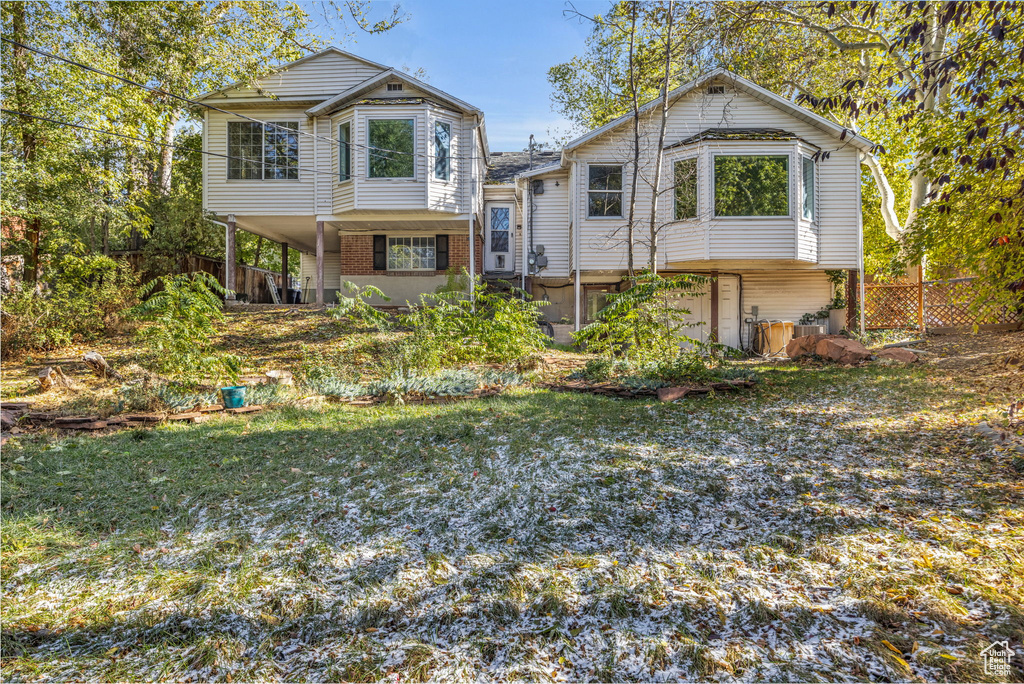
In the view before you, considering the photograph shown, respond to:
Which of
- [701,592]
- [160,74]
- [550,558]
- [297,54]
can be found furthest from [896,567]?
[160,74]

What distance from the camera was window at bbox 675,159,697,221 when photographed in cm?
1294

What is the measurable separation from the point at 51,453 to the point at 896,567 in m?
6.90

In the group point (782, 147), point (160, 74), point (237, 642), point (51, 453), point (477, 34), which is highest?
point (160, 74)

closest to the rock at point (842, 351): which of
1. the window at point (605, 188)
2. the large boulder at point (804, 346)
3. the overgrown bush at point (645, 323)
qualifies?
the large boulder at point (804, 346)

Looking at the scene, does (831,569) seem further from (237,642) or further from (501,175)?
(501,175)

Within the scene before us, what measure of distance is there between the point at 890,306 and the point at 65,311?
19.2 m

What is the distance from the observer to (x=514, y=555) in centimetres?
332

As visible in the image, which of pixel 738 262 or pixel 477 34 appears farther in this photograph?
pixel 738 262

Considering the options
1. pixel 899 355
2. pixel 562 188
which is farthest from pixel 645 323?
pixel 562 188

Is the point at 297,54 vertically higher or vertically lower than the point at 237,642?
higher

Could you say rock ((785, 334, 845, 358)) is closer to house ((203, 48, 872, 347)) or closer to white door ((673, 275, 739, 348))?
house ((203, 48, 872, 347))

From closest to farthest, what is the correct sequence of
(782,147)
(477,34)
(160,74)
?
1. (477,34)
2. (782,147)
3. (160,74)

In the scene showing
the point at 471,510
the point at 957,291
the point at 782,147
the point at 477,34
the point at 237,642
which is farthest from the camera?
the point at 782,147

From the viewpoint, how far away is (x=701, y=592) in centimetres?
293
